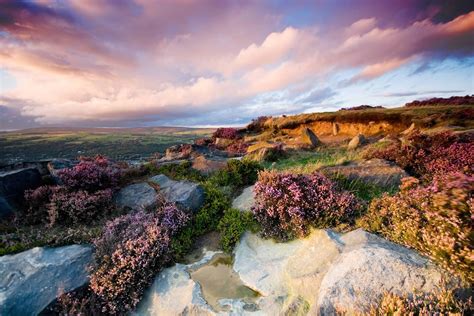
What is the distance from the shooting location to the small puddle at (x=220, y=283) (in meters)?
5.45

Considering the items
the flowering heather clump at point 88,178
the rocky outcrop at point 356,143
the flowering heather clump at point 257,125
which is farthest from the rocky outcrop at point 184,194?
the flowering heather clump at point 257,125

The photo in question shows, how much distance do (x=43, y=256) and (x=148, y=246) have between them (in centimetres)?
244

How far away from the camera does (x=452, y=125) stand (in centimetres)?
1667

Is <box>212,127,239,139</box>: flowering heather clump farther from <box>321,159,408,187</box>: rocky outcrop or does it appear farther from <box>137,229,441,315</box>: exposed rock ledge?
<box>137,229,441,315</box>: exposed rock ledge

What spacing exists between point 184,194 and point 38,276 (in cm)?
417

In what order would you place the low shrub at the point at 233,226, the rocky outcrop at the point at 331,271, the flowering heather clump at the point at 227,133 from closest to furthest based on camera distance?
the rocky outcrop at the point at 331,271, the low shrub at the point at 233,226, the flowering heather clump at the point at 227,133

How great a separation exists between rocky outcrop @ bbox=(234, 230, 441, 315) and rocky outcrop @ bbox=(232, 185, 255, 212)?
4.36ft

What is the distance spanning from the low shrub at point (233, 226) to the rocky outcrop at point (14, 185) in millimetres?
6828

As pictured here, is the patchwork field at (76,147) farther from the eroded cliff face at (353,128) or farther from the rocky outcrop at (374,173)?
the eroded cliff face at (353,128)

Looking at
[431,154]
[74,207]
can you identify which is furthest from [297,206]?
[431,154]

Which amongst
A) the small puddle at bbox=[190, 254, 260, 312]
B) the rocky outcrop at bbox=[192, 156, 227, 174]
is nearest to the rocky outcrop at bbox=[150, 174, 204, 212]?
the rocky outcrop at bbox=[192, 156, 227, 174]

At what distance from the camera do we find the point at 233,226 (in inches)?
300

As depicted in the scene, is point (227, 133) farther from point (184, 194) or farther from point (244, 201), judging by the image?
point (244, 201)

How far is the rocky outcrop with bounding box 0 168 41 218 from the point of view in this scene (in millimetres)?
8594
